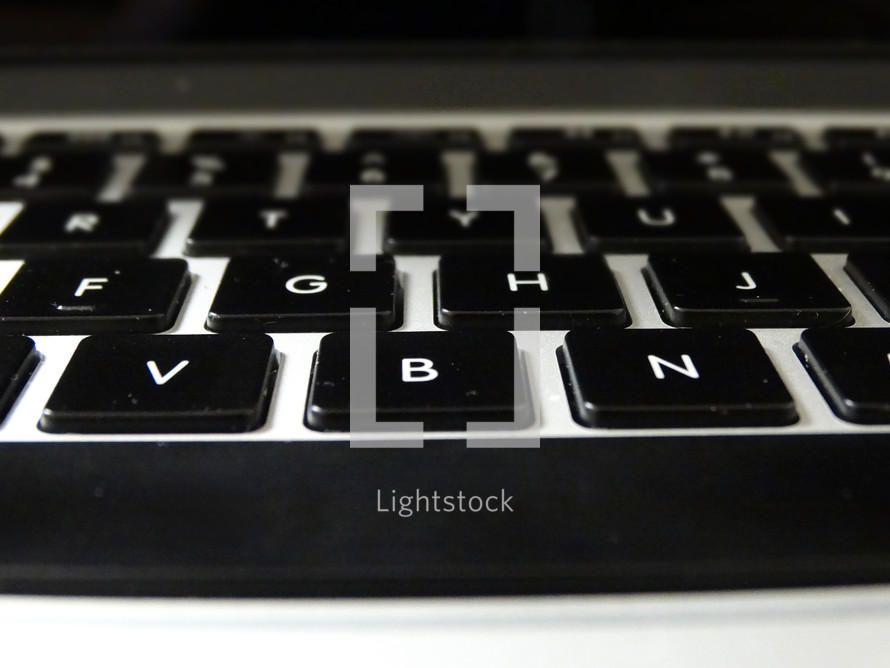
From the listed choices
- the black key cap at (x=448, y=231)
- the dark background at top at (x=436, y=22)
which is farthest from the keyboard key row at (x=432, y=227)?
the dark background at top at (x=436, y=22)

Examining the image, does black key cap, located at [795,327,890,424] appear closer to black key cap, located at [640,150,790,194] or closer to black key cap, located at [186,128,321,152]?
black key cap, located at [640,150,790,194]

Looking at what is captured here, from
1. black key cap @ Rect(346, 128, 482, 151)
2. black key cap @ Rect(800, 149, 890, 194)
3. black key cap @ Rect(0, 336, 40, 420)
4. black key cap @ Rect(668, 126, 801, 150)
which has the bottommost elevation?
black key cap @ Rect(0, 336, 40, 420)

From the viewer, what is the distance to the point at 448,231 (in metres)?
0.29

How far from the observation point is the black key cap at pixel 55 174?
13.0 inches

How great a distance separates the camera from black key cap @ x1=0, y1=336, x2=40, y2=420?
0.22m

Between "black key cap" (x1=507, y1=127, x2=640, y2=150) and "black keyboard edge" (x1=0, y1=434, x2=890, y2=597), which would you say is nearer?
"black keyboard edge" (x1=0, y1=434, x2=890, y2=597)

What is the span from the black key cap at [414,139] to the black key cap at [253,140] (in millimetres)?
19

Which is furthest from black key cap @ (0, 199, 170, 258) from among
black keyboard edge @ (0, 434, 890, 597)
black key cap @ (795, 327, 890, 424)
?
black key cap @ (795, 327, 890, 424)

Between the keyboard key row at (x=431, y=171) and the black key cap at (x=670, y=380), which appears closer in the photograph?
the black key cap at (x=670, y=380)

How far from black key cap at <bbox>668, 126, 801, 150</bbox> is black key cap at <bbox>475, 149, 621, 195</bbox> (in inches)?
1.7

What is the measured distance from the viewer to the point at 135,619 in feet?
0.59

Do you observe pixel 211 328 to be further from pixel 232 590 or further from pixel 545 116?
pixel 545 116

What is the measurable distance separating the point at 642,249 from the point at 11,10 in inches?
11.9

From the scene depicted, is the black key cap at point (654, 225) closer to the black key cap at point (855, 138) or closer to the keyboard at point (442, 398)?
the keyboard at point (442, 398)
